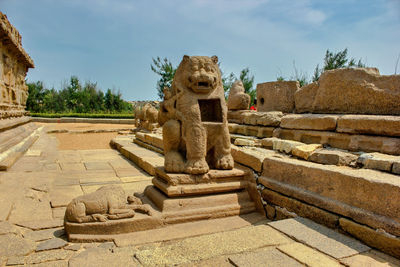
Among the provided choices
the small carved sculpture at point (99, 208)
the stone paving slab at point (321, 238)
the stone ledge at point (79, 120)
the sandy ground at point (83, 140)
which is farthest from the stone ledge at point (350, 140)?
the stone ledge at point (79, 120)

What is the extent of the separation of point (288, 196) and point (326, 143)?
1.56 meters

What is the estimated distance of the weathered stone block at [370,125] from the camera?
3.23 m

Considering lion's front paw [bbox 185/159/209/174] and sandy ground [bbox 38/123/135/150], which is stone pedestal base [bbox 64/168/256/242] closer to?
lion's front paw [bbox 185/159/209/174]

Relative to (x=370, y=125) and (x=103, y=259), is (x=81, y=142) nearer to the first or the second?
(x=103, y=259)

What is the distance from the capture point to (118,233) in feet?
8.16

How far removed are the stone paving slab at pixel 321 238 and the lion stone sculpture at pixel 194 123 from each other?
1.03m

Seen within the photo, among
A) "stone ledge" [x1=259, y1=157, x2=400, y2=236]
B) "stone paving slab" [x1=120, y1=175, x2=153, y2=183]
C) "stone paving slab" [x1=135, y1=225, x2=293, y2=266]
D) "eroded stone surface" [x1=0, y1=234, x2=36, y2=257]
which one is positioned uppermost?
"stone ledge" [x1=259, y1=157, x2=400, y2=236]

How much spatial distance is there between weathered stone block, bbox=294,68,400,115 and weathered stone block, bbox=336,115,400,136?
321 mm

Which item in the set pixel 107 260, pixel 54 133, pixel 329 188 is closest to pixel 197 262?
pixel 107 260

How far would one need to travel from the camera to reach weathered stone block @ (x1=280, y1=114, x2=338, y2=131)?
3.95 meters

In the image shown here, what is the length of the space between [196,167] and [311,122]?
2202 mm

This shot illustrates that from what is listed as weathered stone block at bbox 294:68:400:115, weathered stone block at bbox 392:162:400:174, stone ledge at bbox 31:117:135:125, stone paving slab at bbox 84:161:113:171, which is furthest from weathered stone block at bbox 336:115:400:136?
stone ledge at bbox 31:117:135:125

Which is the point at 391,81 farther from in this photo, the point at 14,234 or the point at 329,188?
the point at 14,234

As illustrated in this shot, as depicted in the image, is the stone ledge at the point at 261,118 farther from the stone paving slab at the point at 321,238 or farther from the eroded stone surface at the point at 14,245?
the eroded stone surface at the point at 14,245
